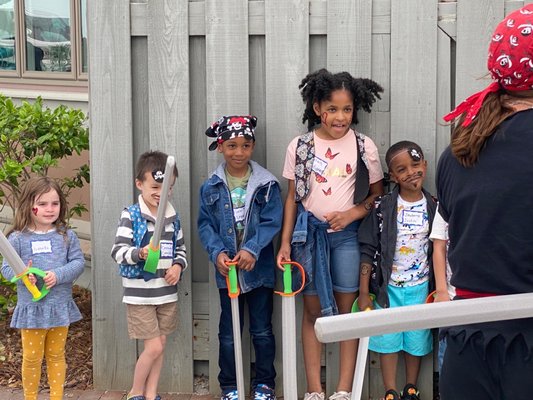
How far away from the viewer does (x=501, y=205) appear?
278cm

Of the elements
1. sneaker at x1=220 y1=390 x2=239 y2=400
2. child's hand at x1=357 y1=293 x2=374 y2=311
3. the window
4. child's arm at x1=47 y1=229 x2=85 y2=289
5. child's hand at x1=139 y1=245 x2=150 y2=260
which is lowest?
sneaker at x1=220 y1=390 x2=239 y2=400

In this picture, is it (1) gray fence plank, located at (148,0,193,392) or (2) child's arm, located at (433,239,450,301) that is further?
(1) gray fence plank, located at (148,0,193,392)

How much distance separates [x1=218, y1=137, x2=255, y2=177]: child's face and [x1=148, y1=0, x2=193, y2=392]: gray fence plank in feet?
1.15

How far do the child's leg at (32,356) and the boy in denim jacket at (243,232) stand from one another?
3.27ft

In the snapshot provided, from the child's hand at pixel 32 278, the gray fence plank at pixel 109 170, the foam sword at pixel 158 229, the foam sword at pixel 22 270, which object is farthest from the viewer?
the gray fence plank at pixel 109 170

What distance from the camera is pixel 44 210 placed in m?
4.89

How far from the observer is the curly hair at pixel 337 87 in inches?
193

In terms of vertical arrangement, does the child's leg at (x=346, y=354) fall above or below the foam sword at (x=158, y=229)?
below

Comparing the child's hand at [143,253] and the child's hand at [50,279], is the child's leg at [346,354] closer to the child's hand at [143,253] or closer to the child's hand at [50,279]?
the child's hand at [143,253]

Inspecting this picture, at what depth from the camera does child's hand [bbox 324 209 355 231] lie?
16.2 ft

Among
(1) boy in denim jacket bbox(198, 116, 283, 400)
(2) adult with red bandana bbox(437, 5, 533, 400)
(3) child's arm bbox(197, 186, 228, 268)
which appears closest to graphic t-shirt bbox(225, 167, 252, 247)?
(1) boy in denim jacket bbox(198, 116, 283, 400)

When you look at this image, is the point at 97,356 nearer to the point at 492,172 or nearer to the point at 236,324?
the point at 236,324

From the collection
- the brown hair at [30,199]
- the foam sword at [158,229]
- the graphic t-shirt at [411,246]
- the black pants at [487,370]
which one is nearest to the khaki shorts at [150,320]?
the foam sword at [158,229]

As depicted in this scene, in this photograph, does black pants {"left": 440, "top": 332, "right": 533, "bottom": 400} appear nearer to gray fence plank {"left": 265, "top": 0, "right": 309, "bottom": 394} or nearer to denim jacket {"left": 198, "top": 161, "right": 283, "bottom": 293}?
denim jacket {"left": 198, "top": 161, "right": 283, "bottom": 293}
